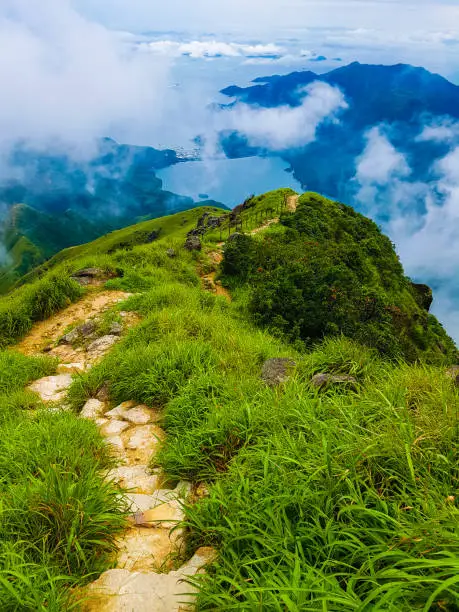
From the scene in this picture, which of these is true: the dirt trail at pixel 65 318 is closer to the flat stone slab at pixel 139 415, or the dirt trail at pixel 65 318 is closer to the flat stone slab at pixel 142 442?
the flat stone slab at pixel 139 415

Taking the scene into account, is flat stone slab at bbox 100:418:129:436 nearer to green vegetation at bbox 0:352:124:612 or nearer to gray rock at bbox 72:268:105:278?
green vegetation at bbox 0:352:124:612

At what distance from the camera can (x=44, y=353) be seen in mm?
9945

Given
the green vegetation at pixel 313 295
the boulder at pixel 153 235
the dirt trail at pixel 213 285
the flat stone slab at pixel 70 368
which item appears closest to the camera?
the flat stone slab at pixel 70 368

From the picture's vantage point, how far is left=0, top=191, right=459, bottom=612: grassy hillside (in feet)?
8.45

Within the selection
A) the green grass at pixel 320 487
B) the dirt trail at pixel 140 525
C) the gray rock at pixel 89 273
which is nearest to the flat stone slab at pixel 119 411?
the dirt trail at pixel 140 525

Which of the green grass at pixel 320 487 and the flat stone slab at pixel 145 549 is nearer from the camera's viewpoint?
the green grass at pixel 320 487

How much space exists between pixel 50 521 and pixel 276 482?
205 centimetres

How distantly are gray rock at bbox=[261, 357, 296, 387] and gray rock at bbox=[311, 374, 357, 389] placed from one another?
472 millimetres

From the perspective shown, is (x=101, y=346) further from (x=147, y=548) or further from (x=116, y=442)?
(x=147, y=548)

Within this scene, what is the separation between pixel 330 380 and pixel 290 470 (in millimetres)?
2340

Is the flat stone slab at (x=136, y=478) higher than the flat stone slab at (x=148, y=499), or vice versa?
the flat stone slab at (x=148, y=499)

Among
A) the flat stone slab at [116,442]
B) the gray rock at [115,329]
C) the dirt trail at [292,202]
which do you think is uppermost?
the dirt trail at [292,202]

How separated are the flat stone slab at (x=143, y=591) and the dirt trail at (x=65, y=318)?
7909mm

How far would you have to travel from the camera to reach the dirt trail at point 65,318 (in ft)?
34.5
